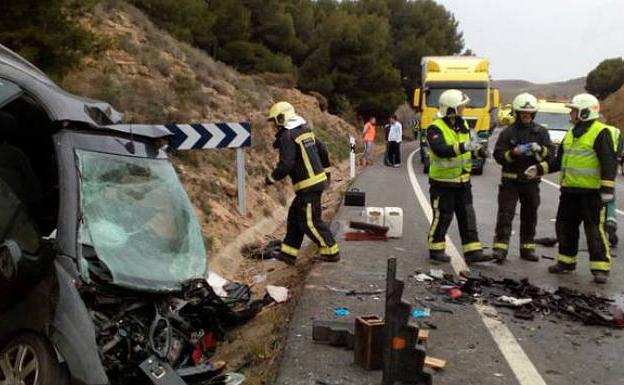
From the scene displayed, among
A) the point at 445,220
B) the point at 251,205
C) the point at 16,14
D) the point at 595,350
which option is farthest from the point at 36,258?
the point at 251,205

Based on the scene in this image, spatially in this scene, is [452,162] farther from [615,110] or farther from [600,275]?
[615,110]

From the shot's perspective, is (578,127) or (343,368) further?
(578,127)

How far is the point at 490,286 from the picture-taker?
6793 mm

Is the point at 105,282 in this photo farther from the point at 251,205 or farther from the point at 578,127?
the point at 251,205

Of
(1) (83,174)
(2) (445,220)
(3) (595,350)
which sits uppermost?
(1) (83,174)

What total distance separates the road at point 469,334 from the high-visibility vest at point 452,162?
40.3 inches

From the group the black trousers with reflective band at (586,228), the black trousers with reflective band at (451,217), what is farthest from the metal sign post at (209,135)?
the black trousers with reflective band at (586,228)

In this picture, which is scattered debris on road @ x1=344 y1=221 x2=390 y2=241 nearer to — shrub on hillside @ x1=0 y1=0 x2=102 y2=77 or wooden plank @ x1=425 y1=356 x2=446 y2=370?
wooden plank @ x1=425 y1=356 x2=446 y2=370

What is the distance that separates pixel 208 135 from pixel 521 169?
392 centimetres

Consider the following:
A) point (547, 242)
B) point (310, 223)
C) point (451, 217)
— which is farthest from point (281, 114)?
point (547, 242)

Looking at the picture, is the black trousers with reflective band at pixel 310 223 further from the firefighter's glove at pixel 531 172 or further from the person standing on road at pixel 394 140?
the person standing on road at pixel 394 140

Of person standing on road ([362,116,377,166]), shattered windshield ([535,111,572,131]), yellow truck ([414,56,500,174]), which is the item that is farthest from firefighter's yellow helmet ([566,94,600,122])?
person standing on road ([362,116,377,166])

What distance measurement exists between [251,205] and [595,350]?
7127 mm

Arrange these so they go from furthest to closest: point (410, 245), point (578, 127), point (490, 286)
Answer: point (410, 245) < point (578, 127) < point (490, 286)
